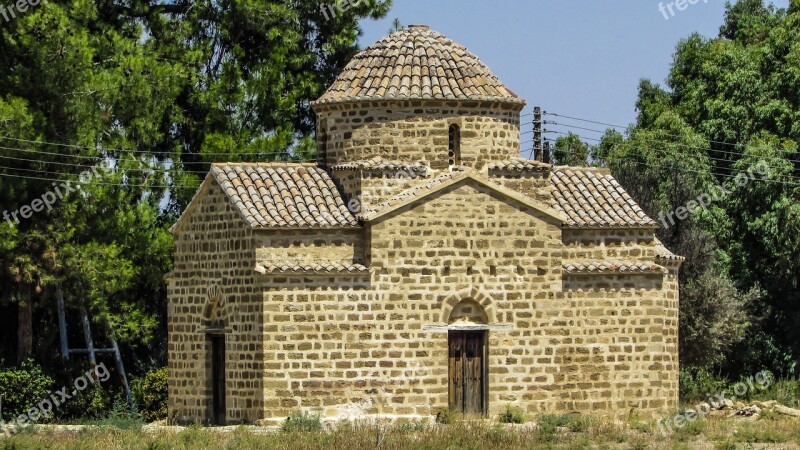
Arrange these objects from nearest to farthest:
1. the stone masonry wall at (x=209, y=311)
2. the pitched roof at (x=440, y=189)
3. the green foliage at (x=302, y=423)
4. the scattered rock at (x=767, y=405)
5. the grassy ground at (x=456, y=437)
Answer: the grassy ground at (x=456, y=437) → the green foliage at (x=302, y=423) → the stone masonry wall at (x=209, y=311) → the pitched roof at (x=440, y=189) → the scattered rock at (x=767, y=405)

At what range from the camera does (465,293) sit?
26.7m

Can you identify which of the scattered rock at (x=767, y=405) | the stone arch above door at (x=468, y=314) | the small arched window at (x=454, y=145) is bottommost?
the scattered rock at (x=767, y=405)

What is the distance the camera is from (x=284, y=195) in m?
27.1

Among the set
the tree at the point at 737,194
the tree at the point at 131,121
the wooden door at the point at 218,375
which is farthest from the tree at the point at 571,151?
the wooden door at the point at 218,375

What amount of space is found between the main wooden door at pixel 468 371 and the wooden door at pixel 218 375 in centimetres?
420

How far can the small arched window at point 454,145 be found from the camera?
27672 millimetres

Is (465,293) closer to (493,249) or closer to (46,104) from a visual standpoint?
(493,249)

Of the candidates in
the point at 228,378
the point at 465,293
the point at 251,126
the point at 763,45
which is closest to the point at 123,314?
the point at 251,126

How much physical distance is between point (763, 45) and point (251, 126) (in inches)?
634

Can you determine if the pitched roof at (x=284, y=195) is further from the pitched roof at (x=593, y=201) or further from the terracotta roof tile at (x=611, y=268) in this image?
the pitched roof at (x=593, y=201)

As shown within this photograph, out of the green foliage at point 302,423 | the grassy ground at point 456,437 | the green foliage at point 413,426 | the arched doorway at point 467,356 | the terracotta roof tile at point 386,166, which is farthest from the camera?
the terracotta roof tile at point 386,166

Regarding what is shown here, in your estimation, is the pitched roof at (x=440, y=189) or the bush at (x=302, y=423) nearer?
the bush at (x=302, y=423)

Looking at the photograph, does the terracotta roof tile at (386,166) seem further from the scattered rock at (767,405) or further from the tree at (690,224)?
the tree at (690,224)

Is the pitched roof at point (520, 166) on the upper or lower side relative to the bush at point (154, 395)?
upper
